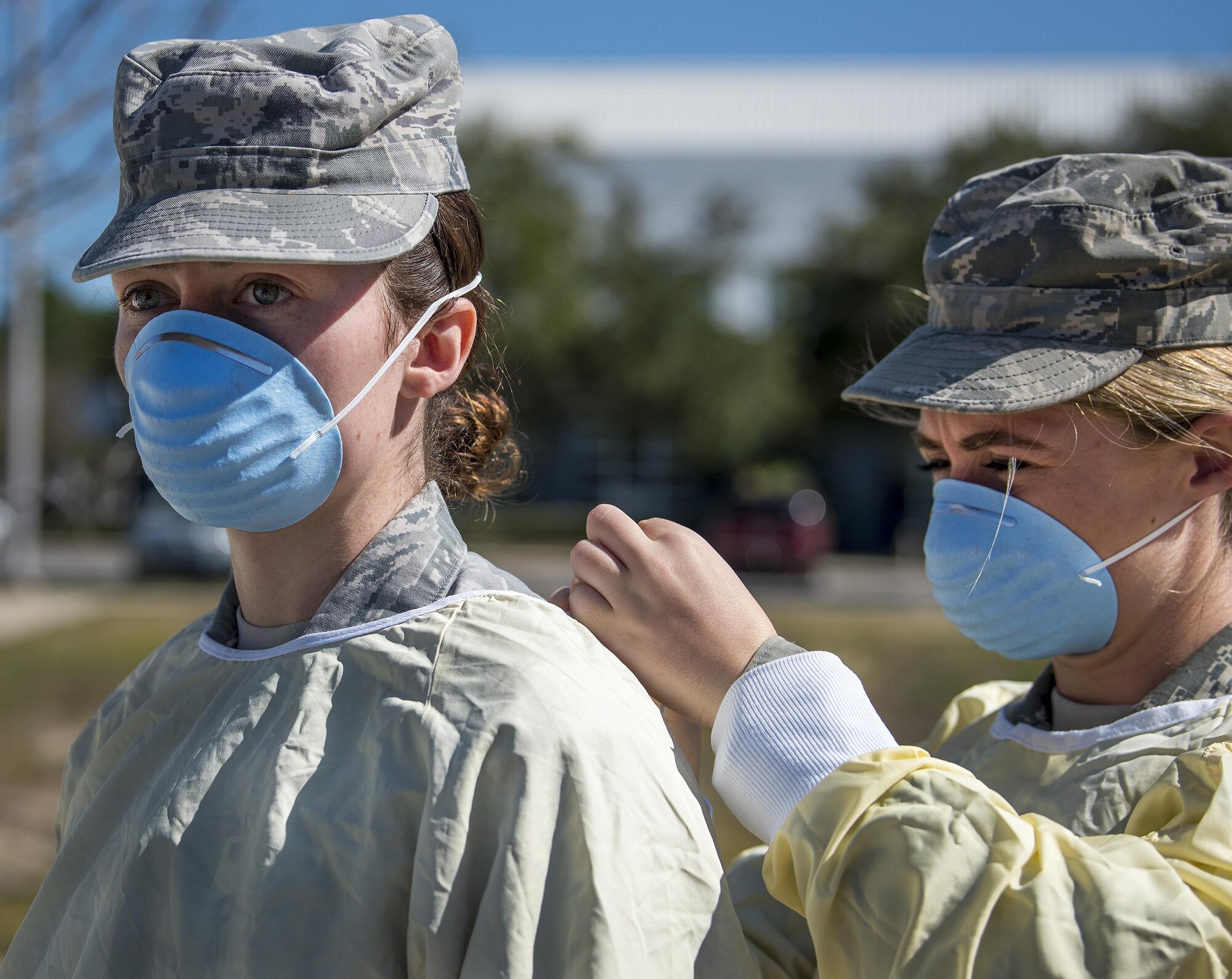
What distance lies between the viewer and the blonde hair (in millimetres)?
1990

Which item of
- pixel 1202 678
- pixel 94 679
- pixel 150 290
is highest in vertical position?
pixel 150 290

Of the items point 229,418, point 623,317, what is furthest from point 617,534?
point 623,317

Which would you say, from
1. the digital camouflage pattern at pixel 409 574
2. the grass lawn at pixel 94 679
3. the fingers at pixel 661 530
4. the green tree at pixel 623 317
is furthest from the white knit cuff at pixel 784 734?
the green tree at pixel 623 317

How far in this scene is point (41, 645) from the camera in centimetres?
966

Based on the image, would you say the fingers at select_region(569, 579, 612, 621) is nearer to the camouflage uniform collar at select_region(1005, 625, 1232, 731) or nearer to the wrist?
the wrist

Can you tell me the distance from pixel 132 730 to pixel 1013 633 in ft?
4.83

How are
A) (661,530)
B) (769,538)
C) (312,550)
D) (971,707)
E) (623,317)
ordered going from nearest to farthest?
(312,550) < (661,530) < (971,707) < (769,538) < (623,317)

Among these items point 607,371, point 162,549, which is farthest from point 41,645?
point 607,371

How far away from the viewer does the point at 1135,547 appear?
205cm

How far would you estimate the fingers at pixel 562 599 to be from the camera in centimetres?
188

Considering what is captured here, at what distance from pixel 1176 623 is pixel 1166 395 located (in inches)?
15.3

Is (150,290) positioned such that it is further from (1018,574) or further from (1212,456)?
(1212,456)

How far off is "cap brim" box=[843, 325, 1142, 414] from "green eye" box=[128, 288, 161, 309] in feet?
3.83

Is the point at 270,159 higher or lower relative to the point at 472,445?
higher
